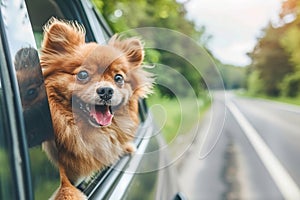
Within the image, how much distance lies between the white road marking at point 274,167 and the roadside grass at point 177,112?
566 mm

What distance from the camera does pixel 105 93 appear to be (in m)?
1.45

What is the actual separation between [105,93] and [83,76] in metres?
0.08

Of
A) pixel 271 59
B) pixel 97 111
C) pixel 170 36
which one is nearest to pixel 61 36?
pixel 97 111

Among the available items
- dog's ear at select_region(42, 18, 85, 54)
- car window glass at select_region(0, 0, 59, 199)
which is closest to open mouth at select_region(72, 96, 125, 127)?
dog's ear at select_region(42, 18, 85, 54)

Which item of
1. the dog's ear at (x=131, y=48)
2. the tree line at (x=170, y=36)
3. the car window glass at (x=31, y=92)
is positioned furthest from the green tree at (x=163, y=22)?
the car window glass at (x=31, y=92)

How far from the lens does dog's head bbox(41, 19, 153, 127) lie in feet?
4.34

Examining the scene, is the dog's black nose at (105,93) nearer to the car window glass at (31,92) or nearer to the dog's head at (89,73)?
the dog's head at (89,73)

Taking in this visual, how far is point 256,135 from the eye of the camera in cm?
249

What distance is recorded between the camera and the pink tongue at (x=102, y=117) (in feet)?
4.73

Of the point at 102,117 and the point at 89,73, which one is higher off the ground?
the point at 89,73

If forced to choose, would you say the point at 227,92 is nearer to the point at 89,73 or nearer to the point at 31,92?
the point at 89,73

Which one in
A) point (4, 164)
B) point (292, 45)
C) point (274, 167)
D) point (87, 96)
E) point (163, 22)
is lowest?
point (274, 167)

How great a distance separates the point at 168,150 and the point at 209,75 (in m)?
0.31

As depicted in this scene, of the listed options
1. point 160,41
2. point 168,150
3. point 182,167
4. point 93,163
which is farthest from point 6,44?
point 182,167
